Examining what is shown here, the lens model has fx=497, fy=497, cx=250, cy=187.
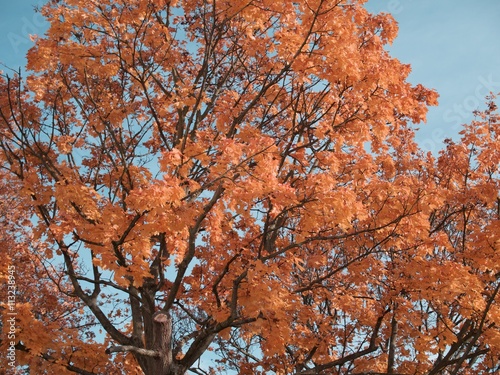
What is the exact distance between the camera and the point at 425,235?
22.2 ft

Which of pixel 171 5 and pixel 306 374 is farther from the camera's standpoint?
pixel 171 5

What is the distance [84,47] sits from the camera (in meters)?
7.00

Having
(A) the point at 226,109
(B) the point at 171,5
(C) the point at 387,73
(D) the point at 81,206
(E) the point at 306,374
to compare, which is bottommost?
(E) the point at 306,374

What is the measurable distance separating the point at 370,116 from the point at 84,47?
4162mm

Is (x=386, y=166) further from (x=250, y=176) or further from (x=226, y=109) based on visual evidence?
(x=250, y=176)

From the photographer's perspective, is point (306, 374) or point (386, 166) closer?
point (306, 374)

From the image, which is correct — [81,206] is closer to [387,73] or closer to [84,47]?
[84,47]

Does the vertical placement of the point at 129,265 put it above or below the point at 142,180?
below

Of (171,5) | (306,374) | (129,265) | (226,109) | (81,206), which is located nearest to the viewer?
(129,265)

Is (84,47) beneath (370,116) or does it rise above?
above

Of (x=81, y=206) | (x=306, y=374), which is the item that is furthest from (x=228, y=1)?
(x=306, y=374)

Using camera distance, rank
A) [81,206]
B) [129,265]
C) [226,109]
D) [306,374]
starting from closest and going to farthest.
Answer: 1. [129,265]
2. [81,206]
3. [306,374]
4. [226,109]

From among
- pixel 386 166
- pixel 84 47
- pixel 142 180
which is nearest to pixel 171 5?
pixel 84 47

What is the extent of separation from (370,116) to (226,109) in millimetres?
2139
